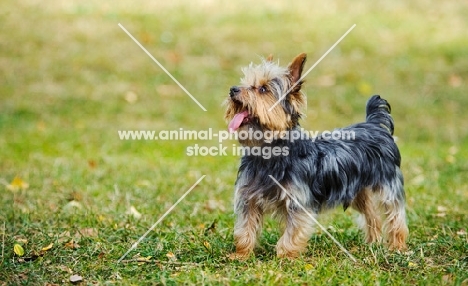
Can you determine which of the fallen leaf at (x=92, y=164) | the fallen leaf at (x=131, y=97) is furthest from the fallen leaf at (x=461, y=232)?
the fallen leaf at (x=131, y=97)

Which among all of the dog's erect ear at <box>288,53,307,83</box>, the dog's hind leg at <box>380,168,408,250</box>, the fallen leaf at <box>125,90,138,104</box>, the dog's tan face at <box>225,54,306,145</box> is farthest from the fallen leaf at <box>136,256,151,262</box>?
the fallen leaf at <box>125,90,138,104</box>

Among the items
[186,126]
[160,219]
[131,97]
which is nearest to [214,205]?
[160,219]

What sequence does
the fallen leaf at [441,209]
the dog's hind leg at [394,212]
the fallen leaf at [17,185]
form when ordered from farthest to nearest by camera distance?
the fallen leaf at [17,185] < the fallen leaf at [441,209] < the dog's hind leg at [394,212]


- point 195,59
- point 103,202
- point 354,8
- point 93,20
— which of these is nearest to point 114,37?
point 93,20

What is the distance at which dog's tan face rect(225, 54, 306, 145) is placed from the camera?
16.5 ft

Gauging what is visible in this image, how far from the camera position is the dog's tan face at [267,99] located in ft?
16.5

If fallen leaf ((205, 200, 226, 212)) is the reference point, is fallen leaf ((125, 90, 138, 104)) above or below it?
above

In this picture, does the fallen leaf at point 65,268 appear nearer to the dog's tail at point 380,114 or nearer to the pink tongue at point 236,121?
the pink tongue at point 236,121

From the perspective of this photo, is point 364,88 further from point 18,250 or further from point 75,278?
point 75,278

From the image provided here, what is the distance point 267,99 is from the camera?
5051 millimetres

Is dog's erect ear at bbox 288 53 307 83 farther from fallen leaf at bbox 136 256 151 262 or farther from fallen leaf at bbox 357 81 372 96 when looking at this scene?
fallen leaf at bbox 357 81 372 96

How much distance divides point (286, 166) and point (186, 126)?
23.1 ft

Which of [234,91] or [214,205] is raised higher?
[234,91]

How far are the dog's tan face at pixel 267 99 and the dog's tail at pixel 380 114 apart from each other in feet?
4.08
